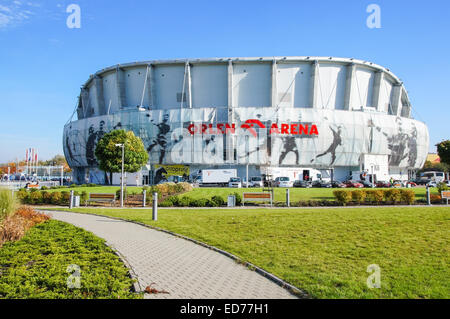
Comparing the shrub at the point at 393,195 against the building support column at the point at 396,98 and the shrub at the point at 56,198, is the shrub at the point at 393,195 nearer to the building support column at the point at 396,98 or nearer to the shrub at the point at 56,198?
the shrub at the point at 56,198

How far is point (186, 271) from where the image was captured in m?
6.79

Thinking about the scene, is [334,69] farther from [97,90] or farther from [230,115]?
[97,90]

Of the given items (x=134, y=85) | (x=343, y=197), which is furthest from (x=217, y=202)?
(x=134, y=85)

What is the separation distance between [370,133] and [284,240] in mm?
54173

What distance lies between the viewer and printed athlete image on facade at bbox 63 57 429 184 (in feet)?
180

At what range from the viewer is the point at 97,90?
67.2m

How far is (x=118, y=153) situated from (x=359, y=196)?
31.7 metres

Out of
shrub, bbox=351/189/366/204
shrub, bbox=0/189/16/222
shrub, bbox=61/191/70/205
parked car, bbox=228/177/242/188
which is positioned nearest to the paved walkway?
shrub, bbox=0/189/16/222

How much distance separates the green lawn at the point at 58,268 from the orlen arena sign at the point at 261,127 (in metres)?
44.8

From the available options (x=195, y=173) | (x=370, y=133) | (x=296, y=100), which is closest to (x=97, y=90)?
(x=195, y=173)

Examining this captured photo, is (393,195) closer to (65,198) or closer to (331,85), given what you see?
(65,198)

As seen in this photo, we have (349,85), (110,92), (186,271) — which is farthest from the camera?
(110,92)

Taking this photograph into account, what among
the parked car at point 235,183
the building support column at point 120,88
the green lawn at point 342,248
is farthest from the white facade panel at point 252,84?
the green lawn at point 342,248

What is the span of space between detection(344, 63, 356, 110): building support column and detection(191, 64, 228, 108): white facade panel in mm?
22290
